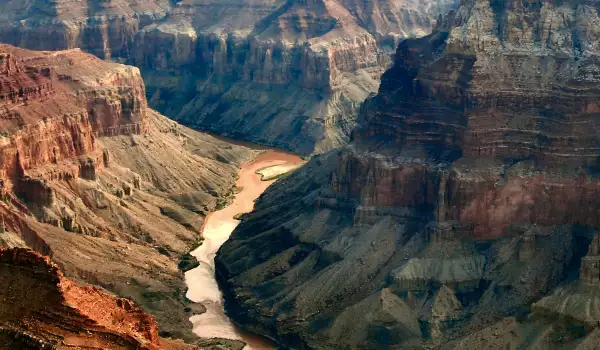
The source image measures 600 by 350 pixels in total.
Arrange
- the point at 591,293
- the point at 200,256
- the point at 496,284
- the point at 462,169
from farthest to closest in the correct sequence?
the point at 200,256
the point at 462,169
the point at 496,284
the point at 591,293

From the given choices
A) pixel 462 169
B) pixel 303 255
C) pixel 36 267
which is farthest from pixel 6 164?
pixel 36 267

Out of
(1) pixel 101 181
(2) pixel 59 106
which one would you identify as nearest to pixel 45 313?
(1) pixel 101 181

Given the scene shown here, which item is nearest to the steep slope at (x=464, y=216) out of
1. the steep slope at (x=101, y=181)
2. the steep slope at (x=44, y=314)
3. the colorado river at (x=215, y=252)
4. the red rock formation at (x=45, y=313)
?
the colorado river at (x=215, y=252)

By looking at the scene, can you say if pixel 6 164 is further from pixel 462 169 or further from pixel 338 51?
pixel 338 51

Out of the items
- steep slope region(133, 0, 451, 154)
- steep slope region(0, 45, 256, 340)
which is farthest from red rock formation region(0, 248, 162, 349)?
steep slope region(133, 0, 451, 154)

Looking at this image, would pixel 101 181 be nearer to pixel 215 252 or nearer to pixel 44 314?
pixel 215 252

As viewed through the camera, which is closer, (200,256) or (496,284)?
(496,284)
